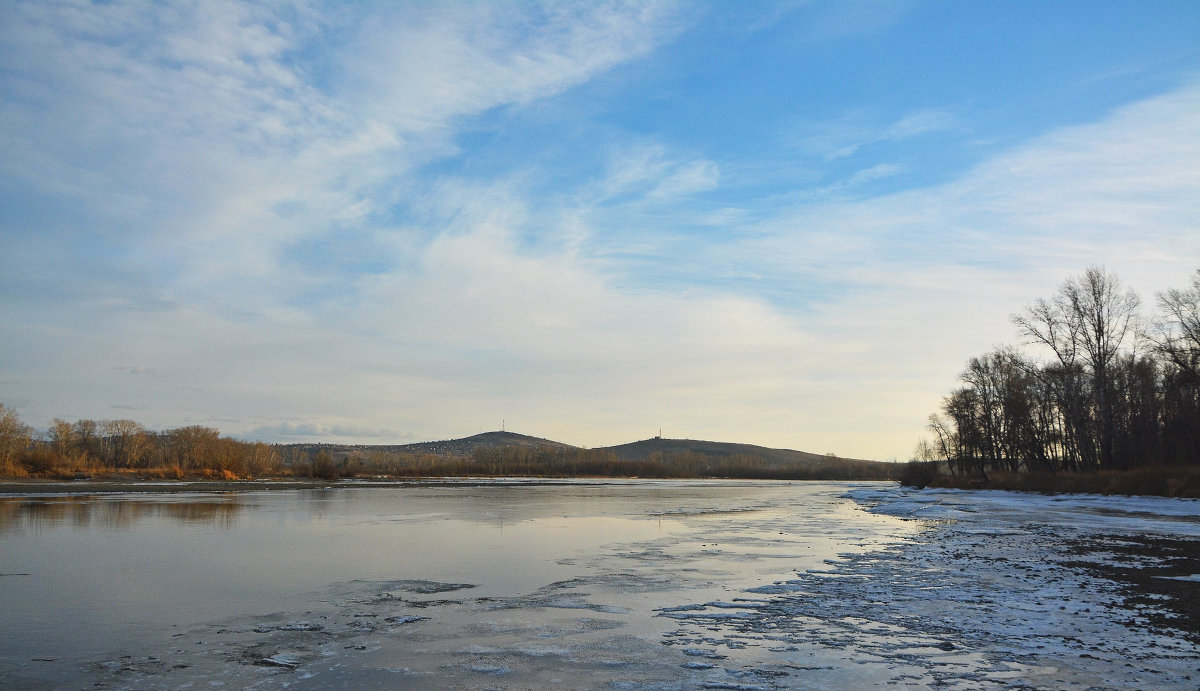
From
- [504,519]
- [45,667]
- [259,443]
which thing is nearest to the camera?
[45,667]

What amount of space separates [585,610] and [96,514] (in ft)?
67.3

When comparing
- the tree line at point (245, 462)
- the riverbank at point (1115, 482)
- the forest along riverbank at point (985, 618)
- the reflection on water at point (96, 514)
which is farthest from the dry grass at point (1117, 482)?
the tree line at point (245, 462)

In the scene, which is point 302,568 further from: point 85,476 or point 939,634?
point 85,476

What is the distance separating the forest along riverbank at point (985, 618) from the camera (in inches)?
232

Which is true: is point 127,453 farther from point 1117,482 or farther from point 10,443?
point 1117,482

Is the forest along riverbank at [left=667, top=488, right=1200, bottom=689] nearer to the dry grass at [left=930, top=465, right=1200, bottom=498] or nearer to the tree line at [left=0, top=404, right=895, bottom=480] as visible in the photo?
the dry grass at [left=930, top=465, right=1200, bottom=498]

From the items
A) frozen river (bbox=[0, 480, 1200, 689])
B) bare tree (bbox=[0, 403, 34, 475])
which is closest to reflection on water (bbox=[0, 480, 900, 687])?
frozen river (bbox=[0, 480, 1200, 689])

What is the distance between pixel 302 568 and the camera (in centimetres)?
1189

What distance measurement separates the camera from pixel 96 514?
72.7 ft

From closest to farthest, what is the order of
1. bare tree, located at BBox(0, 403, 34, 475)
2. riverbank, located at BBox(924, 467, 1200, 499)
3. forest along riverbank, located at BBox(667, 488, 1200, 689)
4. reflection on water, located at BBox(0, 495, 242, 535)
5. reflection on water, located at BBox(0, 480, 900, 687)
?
forest along riverbank, located at BBox(667, 488, 1200, 689)
reflection on water, located at BBox(0, 480, 900, 687)
reflection on water, located at BBox(0, 495, 242, 535)
riverbank, located at BBox(924, 467, 1200, 499)
bare tree, located at BBox(0, 403, 34, 475)

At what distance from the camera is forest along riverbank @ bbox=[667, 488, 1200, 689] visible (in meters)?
5.90

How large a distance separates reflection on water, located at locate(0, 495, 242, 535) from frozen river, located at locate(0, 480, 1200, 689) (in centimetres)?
93

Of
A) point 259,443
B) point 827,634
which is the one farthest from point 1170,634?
point 259,443

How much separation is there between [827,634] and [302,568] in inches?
338
